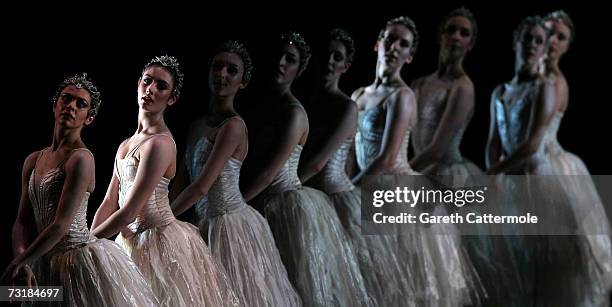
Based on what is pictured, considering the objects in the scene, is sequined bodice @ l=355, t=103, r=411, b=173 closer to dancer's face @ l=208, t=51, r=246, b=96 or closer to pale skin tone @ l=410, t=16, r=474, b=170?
pale skin tone @ l=410, t=16, r=474, b=170

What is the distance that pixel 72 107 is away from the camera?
550cm

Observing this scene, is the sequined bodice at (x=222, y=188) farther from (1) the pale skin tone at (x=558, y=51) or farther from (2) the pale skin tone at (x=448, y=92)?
(1) the pale skin tone at (x=558, y=51)

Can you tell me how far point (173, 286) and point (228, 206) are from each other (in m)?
0.62

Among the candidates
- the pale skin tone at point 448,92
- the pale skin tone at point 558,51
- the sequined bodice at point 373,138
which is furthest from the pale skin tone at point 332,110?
the pale skin tone at point 558,51

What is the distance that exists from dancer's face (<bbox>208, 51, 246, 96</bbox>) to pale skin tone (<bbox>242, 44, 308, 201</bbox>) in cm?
44

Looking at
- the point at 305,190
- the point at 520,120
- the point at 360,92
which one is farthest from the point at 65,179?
the point at 520,120

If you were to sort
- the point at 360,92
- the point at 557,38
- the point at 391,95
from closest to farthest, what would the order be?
the point at 391,95, the point at 360,92, the point at 557,38

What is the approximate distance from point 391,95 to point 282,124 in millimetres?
916

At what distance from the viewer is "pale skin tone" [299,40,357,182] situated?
716 centimetres

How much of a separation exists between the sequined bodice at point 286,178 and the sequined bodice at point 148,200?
912 mm

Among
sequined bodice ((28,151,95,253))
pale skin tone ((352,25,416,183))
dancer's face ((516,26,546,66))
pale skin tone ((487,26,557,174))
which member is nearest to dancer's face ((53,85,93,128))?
sequined bodice ((28,151,95,253))

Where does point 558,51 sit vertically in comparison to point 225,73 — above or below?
above

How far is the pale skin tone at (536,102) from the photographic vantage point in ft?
26.2

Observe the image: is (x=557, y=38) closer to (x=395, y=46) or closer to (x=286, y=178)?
(x=395, y=46)
